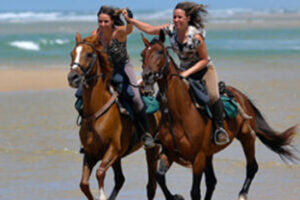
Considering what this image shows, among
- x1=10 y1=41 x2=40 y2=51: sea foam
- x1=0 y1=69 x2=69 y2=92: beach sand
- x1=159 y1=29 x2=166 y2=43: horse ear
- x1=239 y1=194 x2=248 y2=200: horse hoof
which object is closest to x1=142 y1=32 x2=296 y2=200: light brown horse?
x1=159 y1=29 x2=166 y2=43: horse ear

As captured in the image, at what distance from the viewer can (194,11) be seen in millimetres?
8297

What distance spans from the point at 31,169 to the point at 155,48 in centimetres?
425

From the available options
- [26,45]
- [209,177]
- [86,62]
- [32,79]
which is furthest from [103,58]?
[26,45]

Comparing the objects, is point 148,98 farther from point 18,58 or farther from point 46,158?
point 18,58

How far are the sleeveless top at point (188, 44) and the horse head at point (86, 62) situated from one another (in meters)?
0.74

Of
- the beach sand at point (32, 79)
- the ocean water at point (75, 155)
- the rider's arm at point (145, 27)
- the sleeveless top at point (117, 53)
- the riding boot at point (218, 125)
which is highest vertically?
the rider's arm at point (145, 27)

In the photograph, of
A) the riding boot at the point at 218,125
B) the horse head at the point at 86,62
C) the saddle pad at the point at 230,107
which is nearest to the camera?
the horse head at the point at 86,62

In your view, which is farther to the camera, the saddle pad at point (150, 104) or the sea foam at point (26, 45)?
the sea foam at point (26, 45)

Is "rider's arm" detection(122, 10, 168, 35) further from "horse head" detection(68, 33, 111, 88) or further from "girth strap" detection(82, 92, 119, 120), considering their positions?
"girth strap" detection(82, 92, 119, 120)

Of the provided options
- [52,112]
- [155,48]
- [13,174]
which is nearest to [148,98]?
[155,48]

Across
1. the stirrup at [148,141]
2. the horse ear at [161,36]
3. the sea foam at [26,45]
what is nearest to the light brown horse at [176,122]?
the horse ear at [161,36]

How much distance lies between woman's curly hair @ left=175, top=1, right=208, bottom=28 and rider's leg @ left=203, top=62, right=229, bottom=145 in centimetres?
50

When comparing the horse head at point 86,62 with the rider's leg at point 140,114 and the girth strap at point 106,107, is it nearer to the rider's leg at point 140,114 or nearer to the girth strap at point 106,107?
the girth strap at point 106,107

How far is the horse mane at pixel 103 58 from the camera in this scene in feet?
27.1
